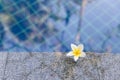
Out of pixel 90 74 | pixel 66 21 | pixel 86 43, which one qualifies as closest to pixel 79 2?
pixel 66 21

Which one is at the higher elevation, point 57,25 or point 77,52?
point 57,25

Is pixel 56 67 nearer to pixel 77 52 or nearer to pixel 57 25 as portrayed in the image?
pixel 77 52

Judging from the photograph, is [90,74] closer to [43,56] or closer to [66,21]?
[43,56]

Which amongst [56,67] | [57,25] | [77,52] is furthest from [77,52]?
[57,25]

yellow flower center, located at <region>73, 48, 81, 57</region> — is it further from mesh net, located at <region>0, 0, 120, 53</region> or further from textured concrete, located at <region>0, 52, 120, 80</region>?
mesh net, located at <region>0, 0, 120, 53</region>

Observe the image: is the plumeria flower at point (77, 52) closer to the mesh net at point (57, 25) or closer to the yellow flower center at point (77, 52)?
the yellow flower center at point (77, 52)

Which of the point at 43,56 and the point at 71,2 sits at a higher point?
the point at 71,2

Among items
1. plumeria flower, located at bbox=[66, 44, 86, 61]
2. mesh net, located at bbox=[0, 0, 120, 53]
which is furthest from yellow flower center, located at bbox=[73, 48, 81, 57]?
mesh net, located at bbox=[0, 0, 120, 53]
